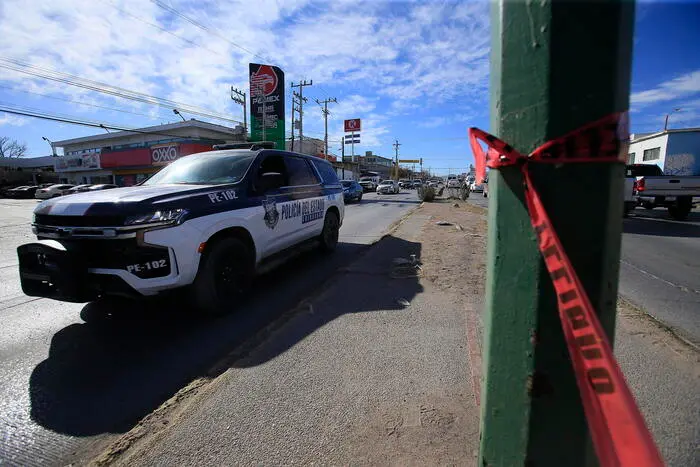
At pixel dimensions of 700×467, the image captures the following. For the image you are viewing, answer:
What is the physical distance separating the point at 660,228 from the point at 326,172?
420 inches

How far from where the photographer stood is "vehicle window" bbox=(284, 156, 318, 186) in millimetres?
5895

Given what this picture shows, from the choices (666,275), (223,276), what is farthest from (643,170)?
(223,276)

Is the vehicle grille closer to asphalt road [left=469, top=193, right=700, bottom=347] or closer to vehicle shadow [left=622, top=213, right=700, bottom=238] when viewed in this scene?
asphalt road [left=469, top=193, right=700, bottom=347]

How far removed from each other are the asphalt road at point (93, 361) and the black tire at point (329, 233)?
1925 mm

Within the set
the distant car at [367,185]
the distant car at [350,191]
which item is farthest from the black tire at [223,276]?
the distant car at [367,185]

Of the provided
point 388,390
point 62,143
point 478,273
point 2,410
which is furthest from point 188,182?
point 62,143

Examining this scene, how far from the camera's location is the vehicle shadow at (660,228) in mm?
10113

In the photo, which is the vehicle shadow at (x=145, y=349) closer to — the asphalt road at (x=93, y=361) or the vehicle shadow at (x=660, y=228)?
the asphalt road at (x=93, y=361)

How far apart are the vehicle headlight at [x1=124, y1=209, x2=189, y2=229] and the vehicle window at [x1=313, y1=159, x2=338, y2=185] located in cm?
374

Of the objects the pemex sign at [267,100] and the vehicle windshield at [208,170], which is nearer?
the vehicle windshield at [208,170]

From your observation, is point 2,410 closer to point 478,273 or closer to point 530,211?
point 530,211

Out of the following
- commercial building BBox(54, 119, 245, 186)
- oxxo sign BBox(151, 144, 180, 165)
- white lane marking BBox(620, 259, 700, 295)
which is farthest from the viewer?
commercial building BBox(54, 119, 245, 186)

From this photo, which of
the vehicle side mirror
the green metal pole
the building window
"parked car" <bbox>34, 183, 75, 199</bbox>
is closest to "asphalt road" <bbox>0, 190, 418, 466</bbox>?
the vehicle side mirror

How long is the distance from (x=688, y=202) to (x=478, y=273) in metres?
12.8
